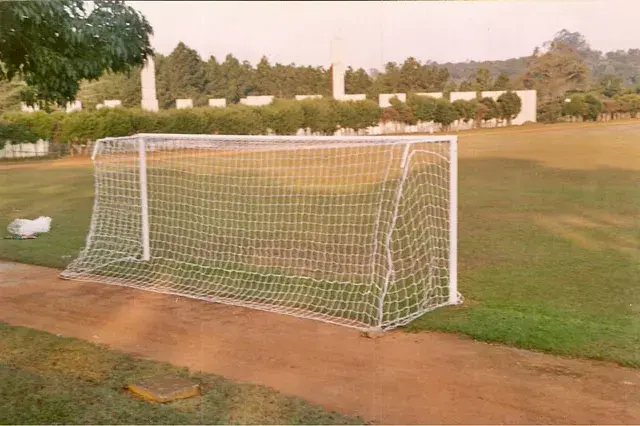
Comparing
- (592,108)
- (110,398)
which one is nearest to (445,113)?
(592,108)

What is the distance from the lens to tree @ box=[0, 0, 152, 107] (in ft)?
22.1

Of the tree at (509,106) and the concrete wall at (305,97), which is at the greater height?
the concrete wall at (305,97)

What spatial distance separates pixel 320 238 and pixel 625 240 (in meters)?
4.50

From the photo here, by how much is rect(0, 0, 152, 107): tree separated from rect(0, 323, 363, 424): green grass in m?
2.71

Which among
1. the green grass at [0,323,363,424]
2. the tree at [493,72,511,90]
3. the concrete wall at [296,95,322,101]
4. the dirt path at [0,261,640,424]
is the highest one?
the tree at [493,72,511,90]

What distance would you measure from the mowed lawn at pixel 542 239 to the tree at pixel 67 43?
3.75 meters

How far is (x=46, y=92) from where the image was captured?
800 cm

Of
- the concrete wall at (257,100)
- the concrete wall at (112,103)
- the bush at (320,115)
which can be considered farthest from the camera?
the concrete wall at (112,103)

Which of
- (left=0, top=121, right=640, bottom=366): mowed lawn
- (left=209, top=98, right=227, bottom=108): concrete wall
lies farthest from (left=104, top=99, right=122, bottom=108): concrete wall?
(left=0, top=121, right=640, bottom=366): mowed lawn

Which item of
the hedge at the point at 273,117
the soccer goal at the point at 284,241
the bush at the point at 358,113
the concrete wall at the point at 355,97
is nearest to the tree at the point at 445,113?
the hedge at the point at 273,117

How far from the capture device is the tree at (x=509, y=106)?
22.6 meters

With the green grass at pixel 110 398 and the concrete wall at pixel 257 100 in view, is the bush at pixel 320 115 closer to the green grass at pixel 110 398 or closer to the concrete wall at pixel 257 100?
the concrete wall at pixel 257 100

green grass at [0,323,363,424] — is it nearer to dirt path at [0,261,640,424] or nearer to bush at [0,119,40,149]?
dirt path at [0,261,640,424]

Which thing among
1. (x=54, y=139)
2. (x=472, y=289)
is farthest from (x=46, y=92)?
(x=54, y=139)
